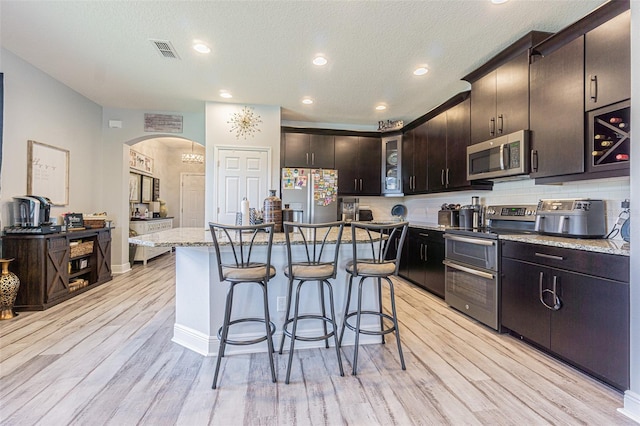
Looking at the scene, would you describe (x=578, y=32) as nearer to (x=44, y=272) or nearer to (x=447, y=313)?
(x=447, y=313)

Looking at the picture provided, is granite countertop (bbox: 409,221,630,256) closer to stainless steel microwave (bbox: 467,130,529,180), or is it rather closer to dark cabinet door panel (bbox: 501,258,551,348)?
dark cabinet door panel (bbox: 501,258,551,348)

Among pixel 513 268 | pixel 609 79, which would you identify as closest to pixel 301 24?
pixel 609 79

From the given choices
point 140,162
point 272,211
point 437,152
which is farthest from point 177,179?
point 437,152

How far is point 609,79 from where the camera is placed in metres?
2.00

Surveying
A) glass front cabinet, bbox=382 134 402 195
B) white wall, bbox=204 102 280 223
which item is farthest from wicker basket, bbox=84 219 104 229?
glass front cabinet, bbox=382 134 402 195

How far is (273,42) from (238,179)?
2182 mm

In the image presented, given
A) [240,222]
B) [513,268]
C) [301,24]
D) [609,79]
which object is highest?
[301,24]

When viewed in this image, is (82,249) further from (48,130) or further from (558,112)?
(558,112)

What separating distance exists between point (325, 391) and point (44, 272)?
3.39 meters

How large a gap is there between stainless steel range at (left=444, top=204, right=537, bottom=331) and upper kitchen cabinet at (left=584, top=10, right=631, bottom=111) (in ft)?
3.91

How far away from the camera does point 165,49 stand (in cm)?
288

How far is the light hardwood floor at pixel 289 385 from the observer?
158 centimetres

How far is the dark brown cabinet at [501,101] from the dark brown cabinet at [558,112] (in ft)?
0.31

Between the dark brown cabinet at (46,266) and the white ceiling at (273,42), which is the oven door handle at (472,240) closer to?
the white ceiling at (273,42)
